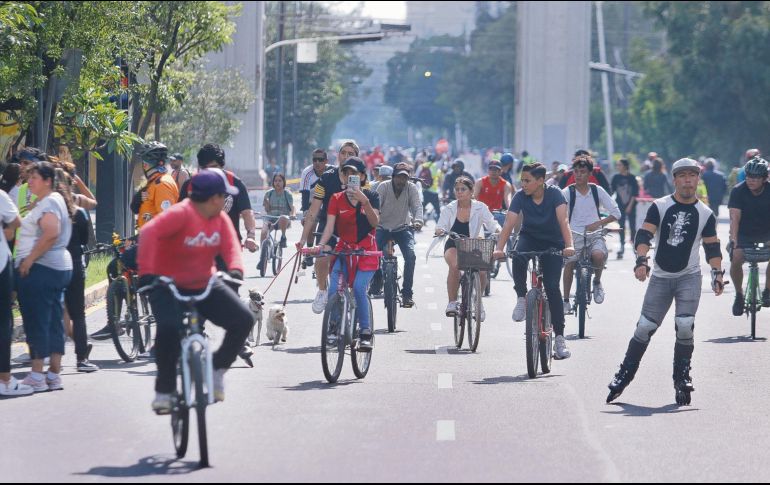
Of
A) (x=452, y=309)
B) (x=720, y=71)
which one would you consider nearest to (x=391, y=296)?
(x=452, y=309)

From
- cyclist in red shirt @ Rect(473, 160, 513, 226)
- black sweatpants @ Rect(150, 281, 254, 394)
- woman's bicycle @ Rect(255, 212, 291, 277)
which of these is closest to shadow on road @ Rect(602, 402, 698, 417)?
black sweatpants @ Rect(150, 281, 254, 394)

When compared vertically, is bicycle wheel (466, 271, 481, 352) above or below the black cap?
below

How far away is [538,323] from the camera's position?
12961 millimetres

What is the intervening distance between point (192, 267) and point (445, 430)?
212 centimetres

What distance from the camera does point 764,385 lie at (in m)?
12.8

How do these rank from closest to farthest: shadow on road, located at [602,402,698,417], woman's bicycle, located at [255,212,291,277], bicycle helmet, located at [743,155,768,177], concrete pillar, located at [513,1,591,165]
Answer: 1. shadow on road, located at [602,402,698,417]
2. bicycle helmet, located at [743,155,768,177]
3. woman's bicycle, located at [255,212,291,277]
4. concrete pillar, located at [513,1,591,165]

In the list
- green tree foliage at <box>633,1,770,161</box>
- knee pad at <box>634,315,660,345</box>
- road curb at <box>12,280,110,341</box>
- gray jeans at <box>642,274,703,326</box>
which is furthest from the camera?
green tree foliage at <box>633,1,770,161</box>

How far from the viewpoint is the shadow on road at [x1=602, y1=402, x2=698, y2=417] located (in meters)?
11.2

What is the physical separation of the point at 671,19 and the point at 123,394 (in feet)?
161

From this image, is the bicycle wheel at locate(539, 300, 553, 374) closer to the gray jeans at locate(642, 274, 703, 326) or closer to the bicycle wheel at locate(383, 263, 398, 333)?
the gray jeans at locate(642, 274, 703, 326)

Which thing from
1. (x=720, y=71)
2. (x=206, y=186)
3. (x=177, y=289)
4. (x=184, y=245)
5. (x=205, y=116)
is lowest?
(x=177, y=289)

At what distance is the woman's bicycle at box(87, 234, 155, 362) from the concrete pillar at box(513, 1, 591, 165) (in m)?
60.9

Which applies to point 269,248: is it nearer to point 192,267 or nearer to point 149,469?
point 192,267

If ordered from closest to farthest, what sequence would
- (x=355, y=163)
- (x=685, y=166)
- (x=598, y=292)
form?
(x=685, y=166)
(x=355, y=163)
(x=598, y=292)
